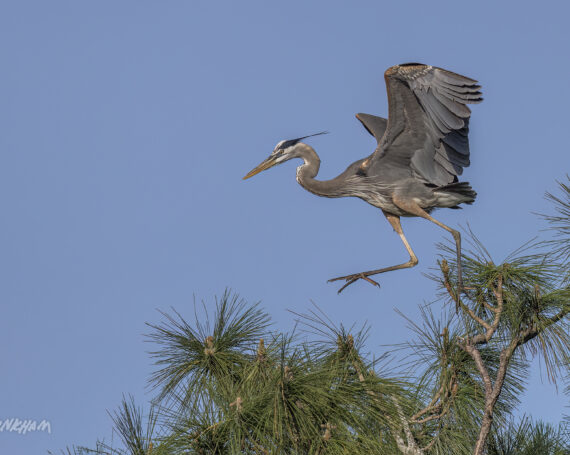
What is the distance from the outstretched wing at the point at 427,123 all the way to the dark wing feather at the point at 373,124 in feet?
2.78

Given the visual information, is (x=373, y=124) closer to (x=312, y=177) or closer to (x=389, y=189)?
(x=312, y=177)

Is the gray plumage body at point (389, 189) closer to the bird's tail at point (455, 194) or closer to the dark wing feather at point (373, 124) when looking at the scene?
the bird's tail at point (455, 194)

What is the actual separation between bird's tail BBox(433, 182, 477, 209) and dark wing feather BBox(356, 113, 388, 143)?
106 cm

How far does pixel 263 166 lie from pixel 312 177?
1.72 feet

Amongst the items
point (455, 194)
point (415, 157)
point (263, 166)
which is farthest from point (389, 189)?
point (263, 166)

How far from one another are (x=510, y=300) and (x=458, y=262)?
0.37m

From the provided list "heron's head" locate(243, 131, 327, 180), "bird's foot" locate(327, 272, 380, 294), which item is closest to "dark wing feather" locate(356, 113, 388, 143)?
"heron's head" locate(243, 131, 327, 180)

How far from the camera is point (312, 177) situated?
23.1ft

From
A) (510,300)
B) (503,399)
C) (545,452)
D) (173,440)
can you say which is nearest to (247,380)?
(173,440)

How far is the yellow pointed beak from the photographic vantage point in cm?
729

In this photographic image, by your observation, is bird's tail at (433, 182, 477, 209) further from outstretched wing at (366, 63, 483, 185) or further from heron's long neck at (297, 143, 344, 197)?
heron's long neck at (297, 143, 344, 197)

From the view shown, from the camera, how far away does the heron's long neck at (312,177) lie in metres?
6.84

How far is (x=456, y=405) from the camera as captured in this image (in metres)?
4.24

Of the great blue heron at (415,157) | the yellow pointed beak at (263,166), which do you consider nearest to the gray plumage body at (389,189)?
the great blue heron at (415,157)
